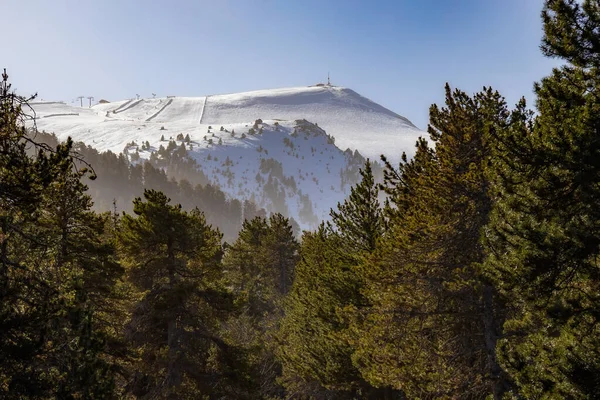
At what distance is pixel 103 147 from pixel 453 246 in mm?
213445

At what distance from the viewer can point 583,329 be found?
6312 millimetres

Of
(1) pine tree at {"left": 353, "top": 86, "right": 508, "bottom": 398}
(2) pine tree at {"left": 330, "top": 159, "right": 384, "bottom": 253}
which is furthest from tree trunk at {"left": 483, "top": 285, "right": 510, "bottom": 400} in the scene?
(2) pine tree at {"left": 330, "top": 159, "right": 384, "bottom": 253}

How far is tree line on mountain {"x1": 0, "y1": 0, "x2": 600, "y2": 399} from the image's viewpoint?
5.91m

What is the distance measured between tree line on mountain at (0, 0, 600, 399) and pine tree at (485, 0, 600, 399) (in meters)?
0.03

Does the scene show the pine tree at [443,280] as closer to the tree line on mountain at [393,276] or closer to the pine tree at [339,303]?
the tree line on mountain at [393,276]

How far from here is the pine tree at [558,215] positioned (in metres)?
6.04

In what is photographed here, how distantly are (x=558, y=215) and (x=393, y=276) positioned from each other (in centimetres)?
574

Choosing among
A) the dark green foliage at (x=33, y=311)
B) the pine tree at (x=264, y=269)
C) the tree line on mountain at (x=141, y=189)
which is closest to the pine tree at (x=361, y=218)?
the dark green foliage at (x=33, y=311)

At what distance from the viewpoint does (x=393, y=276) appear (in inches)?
461

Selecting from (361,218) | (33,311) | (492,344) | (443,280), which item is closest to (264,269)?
(361,218)

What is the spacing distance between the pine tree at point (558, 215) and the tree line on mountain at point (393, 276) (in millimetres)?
27

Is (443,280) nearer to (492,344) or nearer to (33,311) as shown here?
(492,344)

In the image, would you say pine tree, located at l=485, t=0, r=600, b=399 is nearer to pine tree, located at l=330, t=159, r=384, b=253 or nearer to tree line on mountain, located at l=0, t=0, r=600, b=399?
tree line on mountain, located at l=0, t=0, r=600, b=399

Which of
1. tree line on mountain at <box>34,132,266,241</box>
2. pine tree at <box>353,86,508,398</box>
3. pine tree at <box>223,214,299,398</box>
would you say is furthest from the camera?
tree line on mountain at <box>34,132,266,241</box>
